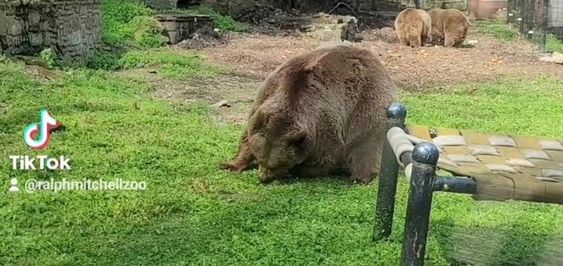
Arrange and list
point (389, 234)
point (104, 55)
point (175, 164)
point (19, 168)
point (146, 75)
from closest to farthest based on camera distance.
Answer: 1. point (389, 234)
2. point (19, 168)
3. point (175, 164)
4. point (146, 75)
5. point (104, 55)

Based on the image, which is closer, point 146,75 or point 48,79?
point 48,79

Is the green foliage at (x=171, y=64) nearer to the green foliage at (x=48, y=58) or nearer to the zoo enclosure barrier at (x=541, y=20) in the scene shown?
the green foliage at (x=48, y=58)

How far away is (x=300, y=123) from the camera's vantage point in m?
4.80

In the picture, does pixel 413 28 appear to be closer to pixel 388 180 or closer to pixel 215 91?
pixel 215 91

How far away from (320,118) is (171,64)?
4858 mm

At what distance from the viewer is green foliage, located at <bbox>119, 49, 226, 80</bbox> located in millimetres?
9047

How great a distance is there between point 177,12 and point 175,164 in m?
8.48

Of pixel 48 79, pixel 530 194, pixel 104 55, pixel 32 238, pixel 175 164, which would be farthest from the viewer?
pixel 104 55

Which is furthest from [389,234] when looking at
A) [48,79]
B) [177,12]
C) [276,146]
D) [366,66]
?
[177,12]

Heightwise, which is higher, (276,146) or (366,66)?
(366,66)

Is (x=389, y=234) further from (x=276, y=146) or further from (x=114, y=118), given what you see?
(x=114, y=118)

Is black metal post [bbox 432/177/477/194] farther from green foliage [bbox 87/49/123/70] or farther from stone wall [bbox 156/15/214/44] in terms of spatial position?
stone wall [bbox 156/15/214/44]

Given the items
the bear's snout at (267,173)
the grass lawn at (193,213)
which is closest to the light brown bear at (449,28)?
the grass lawn at (193,213)

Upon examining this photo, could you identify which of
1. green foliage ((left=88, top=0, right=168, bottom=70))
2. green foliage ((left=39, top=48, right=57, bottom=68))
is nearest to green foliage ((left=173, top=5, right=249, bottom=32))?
green foliage ((left=88, top=0, right=168, bottom=70))
